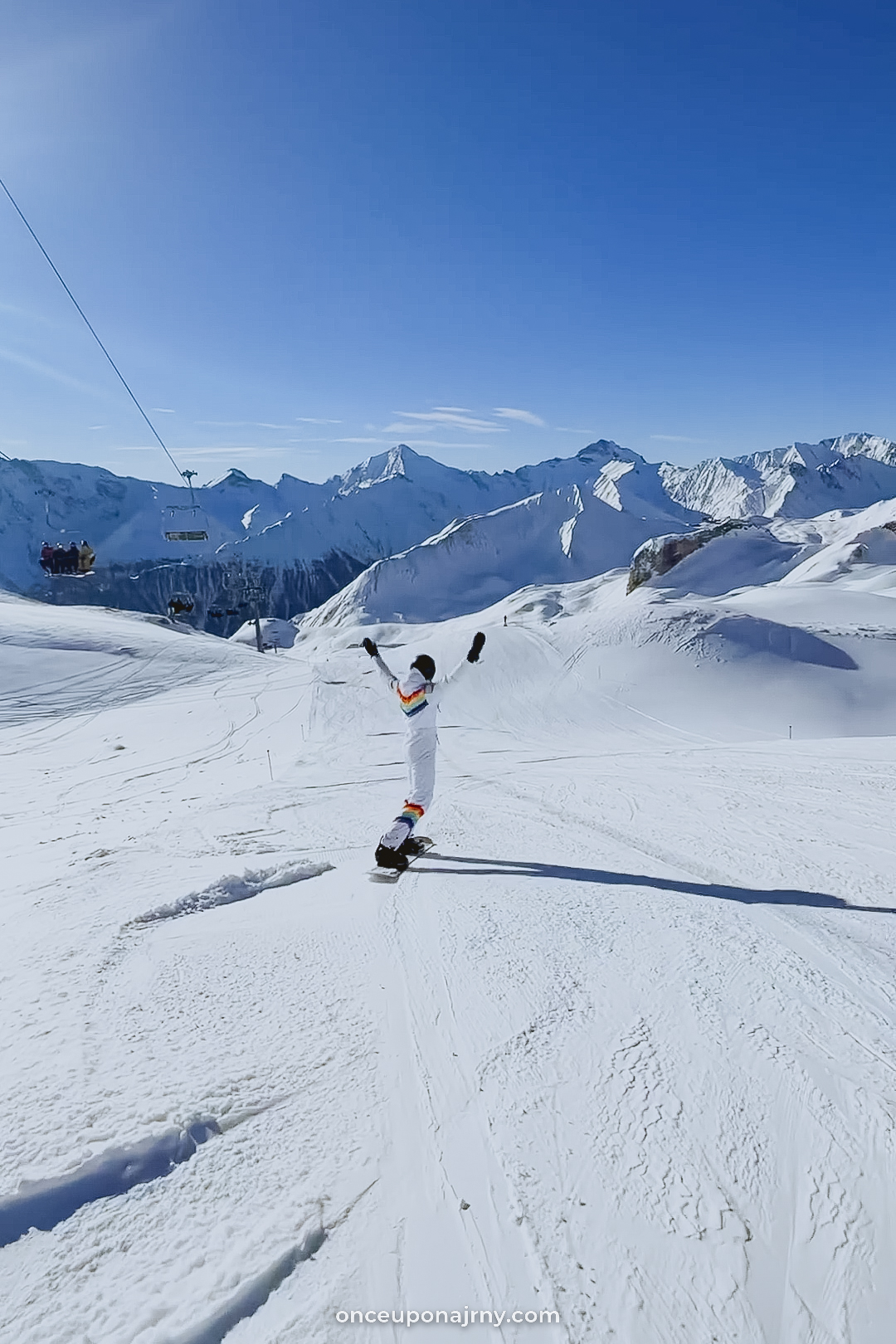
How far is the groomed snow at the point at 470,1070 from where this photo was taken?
1874 millimetres

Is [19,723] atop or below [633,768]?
below

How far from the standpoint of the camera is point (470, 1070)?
9.13ft

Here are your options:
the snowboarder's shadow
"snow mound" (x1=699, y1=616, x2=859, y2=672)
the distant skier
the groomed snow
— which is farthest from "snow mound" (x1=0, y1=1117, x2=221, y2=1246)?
"snow mound" (x1=699, y1=616, x2=859, y2=672)

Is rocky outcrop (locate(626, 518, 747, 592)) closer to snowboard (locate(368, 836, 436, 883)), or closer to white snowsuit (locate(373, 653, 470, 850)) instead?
white snowsuit (locate(373, 653, 470, 850))

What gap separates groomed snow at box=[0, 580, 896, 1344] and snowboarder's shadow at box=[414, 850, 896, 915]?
0.12ft

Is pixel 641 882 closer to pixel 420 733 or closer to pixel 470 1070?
pixel 420 733

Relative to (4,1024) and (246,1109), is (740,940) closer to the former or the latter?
(246,1109)

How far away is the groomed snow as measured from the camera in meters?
1.87

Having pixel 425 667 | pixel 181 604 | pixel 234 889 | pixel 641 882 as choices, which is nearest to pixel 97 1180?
Result: pixel 234 889

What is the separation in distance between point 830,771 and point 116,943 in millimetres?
8261

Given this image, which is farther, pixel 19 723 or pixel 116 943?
pixel 19 723

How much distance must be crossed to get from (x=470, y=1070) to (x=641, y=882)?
259cm

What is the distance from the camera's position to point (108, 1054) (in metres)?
2.82

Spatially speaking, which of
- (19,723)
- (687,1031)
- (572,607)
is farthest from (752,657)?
(572,607)
